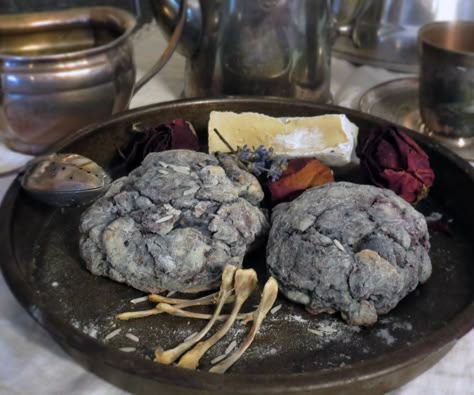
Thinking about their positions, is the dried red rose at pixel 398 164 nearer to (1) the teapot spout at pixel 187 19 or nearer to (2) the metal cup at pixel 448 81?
(2) the metal cup at pixel 448 81

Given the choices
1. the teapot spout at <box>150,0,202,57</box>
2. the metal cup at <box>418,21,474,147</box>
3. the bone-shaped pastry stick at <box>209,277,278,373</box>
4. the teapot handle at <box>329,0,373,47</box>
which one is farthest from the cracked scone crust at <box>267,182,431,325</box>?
the teapot handle at <box>329,0,373,47</box>

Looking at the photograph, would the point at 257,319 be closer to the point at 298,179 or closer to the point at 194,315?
the point at 194,315

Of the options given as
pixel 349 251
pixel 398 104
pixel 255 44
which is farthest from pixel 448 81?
pixel 349 251

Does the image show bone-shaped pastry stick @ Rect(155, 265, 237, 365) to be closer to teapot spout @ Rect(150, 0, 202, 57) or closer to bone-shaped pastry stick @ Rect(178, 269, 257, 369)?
bone-shaped pastry stick @ Rect(178, 269, 257, 369)

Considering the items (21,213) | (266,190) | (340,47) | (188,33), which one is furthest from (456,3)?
(21,213)

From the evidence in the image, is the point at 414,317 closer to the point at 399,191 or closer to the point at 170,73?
the point at 399,191
